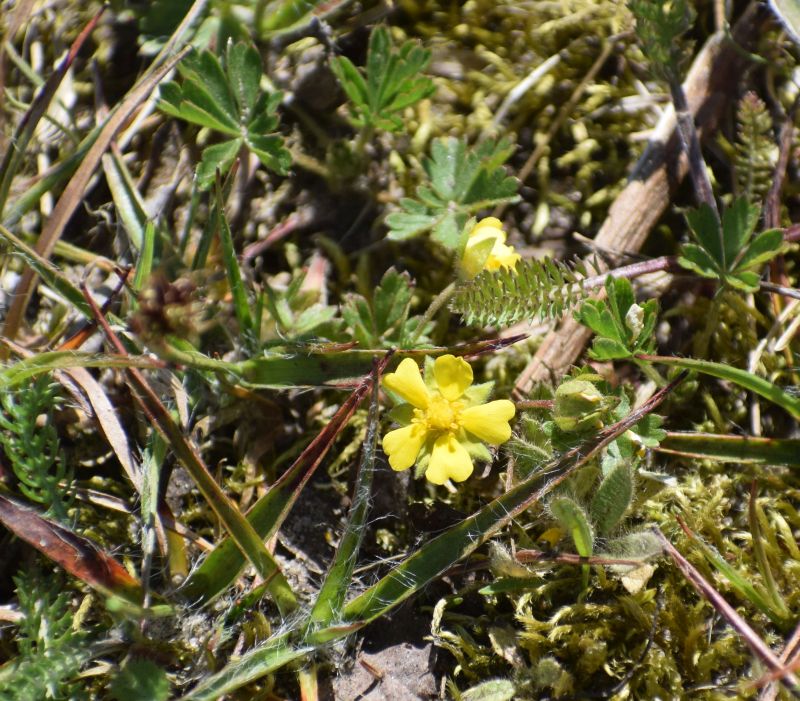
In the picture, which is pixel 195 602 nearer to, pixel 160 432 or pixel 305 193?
pixel 160 432

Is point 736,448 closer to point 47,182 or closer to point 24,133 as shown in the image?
point 47,182

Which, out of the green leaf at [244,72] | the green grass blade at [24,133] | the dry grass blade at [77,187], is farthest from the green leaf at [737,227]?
the green grass blade at [24,133]

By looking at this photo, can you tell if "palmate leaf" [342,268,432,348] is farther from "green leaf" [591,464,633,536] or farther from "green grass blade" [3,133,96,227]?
"green grass blade" [3,133,96,227]

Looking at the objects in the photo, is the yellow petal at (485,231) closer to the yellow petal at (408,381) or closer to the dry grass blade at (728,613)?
Answer: the yellow petal at (408,381)

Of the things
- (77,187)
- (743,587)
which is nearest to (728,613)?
(743,587)

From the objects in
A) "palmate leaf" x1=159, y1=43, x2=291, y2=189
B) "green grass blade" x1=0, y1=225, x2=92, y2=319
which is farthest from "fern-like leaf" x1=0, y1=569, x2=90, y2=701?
"palmate leaf" x1=159, y1=43, x2=291, y2=189

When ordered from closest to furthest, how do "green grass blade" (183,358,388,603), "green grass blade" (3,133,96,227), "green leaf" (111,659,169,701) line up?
"green leaf" (111,659,169,701), "green grass blade" (183,358,388,603), "green grass blade" (3,133,96,227)
